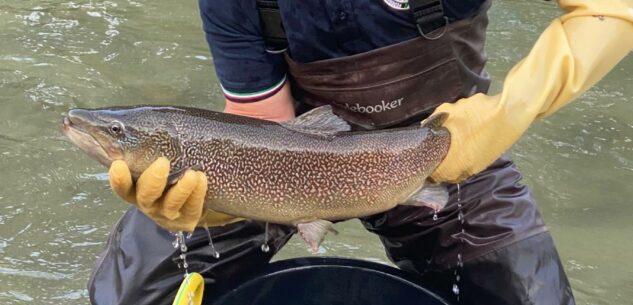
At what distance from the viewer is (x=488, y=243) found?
2.26 meters

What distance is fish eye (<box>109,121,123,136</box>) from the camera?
1.85 meters

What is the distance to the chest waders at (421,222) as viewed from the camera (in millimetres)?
2219

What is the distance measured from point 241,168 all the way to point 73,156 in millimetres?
2051

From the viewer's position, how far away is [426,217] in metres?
2.35

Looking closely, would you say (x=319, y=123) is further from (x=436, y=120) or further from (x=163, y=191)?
(x=163, y=191)

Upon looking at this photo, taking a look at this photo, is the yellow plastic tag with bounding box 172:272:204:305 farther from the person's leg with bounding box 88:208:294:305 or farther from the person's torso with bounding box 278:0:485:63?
the person's torso with bounding box 278:0:485:63

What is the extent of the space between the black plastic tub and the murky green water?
30.4 inches

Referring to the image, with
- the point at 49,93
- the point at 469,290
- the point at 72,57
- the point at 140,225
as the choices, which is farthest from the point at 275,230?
the point at 72,57

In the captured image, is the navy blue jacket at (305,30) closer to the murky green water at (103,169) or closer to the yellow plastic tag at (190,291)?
the yellow plastic tag at (190,291)

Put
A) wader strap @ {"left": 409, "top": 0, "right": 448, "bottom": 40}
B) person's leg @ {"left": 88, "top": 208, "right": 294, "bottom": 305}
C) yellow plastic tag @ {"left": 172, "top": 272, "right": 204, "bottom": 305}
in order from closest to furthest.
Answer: yellow plastic tag @ {"left": 172, "top": 272, "right": 204, "bottom": 305} → wader strap @ {"left": 409, "top": 0, "right": 448, "bottom": 40} → person's leg @ {"left": 88, "top": 208, "right": 294, "bottom": 305}

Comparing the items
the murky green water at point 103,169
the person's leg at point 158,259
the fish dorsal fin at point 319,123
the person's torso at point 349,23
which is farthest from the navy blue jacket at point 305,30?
the murky green water at point 103,169

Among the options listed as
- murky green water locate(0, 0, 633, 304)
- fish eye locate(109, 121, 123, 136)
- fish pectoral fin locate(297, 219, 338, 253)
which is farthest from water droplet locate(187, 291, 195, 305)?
murky green water locate(0, 0, 633, 304)

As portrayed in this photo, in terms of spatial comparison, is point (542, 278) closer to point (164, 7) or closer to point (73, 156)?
point (73, 156)

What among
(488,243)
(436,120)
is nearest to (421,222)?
(488,243)
